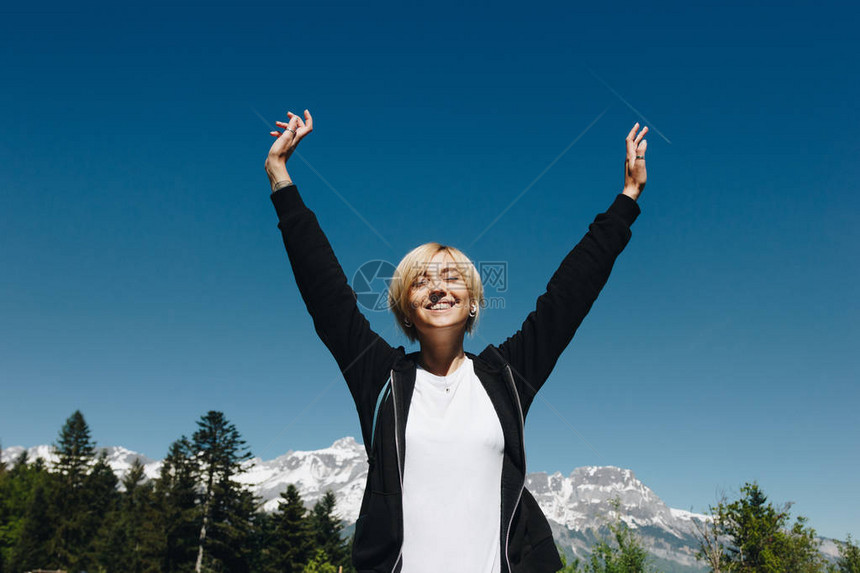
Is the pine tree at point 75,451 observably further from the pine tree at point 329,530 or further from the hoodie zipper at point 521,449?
the hoodie zipper at point 521,449

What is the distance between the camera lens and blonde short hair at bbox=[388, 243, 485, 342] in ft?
9.61

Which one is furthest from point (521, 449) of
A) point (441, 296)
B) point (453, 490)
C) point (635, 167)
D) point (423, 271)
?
point (635, 167)

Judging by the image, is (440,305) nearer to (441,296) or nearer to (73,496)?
(441,296)

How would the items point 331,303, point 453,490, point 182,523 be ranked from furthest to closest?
point 182,523 → point 331,303 → point 453,490

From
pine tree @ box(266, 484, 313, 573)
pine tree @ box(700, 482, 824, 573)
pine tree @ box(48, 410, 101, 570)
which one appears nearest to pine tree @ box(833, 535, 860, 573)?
pine tree @ box(700, 482, 824, 573)

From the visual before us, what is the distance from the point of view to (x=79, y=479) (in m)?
61.3

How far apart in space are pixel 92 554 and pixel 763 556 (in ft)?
183

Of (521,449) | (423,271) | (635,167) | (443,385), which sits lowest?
(521,449)

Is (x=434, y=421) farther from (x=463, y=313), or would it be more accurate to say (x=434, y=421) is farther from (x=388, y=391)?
(x=463, y=313)

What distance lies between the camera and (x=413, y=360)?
2.92m

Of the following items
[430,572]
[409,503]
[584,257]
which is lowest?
[430,572]

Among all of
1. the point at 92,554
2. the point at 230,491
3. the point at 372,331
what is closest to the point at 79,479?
the point at 92,554

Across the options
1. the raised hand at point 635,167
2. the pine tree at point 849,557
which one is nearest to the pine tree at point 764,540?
the pine tree at point 849,557

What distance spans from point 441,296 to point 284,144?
1055 mm
